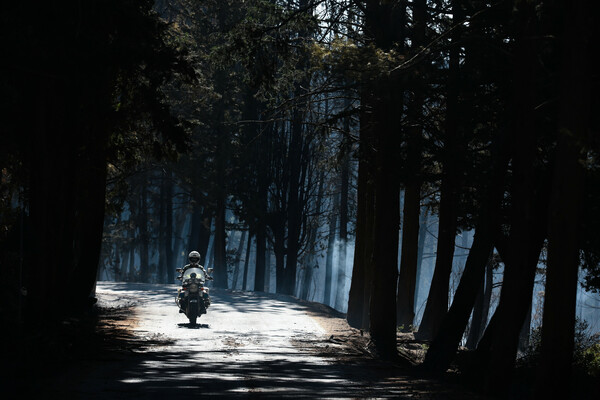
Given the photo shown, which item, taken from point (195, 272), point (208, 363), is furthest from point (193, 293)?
point (208, 363)

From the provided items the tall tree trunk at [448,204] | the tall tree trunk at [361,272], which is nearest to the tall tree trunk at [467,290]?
the tall tree trunk at [448,204]

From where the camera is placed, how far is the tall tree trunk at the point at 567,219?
37.7 feet

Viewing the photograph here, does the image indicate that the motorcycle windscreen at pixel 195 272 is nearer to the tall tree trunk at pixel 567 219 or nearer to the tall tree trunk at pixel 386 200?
the tall tree trunk at pixel 386 200

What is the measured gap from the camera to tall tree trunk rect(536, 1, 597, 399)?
37.7 ft

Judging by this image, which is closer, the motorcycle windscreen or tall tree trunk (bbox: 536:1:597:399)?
tall tree trunk (bbox: 536:1:597:399)

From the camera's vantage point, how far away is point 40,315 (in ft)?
51.3

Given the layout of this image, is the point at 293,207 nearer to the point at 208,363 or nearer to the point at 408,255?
the point at 408,255

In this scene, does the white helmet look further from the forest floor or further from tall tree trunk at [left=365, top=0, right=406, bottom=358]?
tall tree trunk at [left=365, top=0, right=406, bottom=358]

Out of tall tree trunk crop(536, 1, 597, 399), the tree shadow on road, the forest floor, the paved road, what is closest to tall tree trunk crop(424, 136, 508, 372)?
the forest floor

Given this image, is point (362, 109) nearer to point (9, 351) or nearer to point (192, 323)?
point (192, 323)

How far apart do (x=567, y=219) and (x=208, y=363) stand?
22.5 feet

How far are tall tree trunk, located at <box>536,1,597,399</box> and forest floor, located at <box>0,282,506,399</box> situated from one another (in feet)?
5.48

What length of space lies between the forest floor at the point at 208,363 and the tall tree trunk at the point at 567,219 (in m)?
1.67

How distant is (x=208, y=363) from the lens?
15.2 metres
